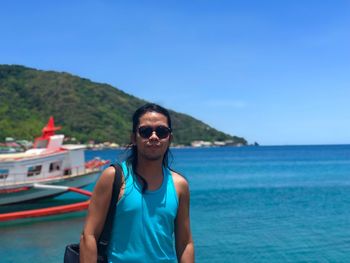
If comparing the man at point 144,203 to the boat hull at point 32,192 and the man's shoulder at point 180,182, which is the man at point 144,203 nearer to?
the man's shoulder at point 180,182

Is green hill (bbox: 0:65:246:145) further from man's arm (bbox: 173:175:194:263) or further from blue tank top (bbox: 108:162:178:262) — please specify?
blue tank top (bbox: 108:162:178:262)

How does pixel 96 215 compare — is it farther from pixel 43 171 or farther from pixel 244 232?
pixel 43 171

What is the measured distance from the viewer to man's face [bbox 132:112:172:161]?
330 cm

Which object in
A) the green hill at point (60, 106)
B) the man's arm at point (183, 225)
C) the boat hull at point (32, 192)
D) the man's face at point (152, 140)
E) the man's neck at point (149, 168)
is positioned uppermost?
the green hill at point (60, 106)

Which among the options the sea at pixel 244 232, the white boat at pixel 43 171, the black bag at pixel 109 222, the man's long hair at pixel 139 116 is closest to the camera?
the black bag at pixel 109 222

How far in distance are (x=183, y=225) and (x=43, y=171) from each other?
24480 mm

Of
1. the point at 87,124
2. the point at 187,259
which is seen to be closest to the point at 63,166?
the point at 187,259

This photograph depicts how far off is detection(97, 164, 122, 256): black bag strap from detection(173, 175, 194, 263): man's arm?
0.42 m

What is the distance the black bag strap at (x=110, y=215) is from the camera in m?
3.11

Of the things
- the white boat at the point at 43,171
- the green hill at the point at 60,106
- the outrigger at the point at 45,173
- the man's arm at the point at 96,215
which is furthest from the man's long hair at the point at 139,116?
the green hill at the point at 60,106

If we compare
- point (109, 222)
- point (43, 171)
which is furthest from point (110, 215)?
point (43, 171)

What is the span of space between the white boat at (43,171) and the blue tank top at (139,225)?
75.9ft

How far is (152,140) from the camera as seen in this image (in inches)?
130

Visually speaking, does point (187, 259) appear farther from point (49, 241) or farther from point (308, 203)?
point (308, 203)
